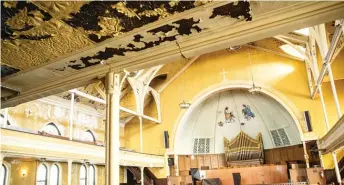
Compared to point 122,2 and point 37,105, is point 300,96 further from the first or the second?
point 122,2

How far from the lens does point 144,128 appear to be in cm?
1983

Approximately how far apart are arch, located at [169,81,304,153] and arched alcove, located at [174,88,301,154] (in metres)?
0.13

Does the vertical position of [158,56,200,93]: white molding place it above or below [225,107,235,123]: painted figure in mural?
above

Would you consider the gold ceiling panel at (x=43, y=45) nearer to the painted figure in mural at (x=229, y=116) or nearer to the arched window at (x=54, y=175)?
the arched window at (x=54, y=175)

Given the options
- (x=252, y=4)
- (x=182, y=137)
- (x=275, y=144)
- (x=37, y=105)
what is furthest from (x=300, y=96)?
(x=252, y=4)

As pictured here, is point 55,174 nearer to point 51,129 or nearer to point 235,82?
point 51,129

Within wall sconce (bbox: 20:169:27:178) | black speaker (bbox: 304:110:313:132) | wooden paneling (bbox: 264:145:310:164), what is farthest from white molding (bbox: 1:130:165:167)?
A: black speaker (bbox: 304:110:313:132)

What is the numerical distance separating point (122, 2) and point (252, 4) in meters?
1.17

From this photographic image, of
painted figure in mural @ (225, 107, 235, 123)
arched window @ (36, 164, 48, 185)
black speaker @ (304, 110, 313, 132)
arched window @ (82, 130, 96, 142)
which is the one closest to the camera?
arched window @ (36, 164, 48, 185)

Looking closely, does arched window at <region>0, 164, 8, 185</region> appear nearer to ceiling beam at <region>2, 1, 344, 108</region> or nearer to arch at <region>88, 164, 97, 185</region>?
arch at <region>88, 164, 97, 185</region>

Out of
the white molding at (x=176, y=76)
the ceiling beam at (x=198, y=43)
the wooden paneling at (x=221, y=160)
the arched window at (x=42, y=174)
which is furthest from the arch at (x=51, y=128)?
the ceiling beam at (x=198, y=43)

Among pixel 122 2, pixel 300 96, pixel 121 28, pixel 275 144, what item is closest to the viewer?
pixel 122 2

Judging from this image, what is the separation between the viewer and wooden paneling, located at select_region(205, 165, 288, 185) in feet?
52.8

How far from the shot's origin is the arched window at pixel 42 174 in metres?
13.0
